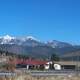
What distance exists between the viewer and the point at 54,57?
161750 mm

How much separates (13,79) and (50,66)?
303ft

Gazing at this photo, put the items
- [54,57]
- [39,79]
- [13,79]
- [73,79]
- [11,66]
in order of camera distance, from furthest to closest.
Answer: [54,57], [11,66], [73,79], [39,79], [13,79]

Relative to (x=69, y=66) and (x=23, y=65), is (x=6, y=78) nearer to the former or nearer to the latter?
(x=23, y=65)

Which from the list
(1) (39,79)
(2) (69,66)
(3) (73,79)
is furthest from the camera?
(2) (69,66)

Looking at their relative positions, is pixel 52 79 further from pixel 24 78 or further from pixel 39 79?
pixel 24 78

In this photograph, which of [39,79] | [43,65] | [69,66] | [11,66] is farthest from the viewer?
[69,66]

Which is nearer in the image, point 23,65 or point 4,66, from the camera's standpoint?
point 4,66

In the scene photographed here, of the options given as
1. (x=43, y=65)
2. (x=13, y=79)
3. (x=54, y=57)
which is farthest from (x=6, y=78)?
(x=54, y=57)

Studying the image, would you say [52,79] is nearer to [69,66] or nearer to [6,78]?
[6,78]

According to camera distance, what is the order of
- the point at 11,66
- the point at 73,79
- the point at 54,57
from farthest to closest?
the point at 54,57 < the point at 11,66 < the point at 73,79

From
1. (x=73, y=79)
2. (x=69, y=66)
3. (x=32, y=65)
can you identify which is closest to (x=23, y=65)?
(x=32, y=65)

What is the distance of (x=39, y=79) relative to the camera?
3903cm

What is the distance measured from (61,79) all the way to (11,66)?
43.3 meters

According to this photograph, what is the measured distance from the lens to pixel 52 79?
39781 millimetres
